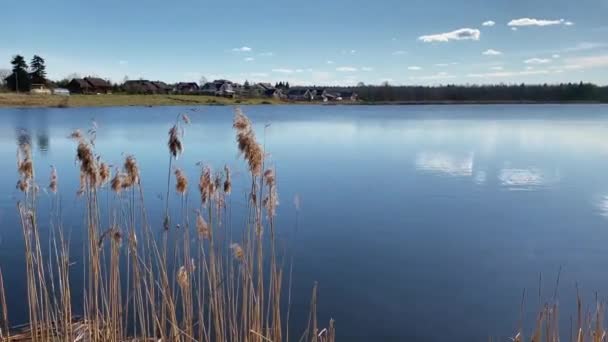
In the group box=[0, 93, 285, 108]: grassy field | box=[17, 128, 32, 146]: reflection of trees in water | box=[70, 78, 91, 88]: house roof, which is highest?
box=[70, 78, 91, 88]: house roof

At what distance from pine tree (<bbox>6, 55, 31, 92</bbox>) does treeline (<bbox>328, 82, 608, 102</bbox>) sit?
5915cm

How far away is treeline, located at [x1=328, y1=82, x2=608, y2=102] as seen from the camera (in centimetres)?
8556

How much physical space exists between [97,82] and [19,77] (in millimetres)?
17957

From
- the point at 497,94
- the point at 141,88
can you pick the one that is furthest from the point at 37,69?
the point at 497,94

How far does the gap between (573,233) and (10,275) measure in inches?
331

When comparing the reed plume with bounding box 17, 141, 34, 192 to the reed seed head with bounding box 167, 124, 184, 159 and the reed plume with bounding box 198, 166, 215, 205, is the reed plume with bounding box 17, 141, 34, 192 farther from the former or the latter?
the reed plume with bounding box 198, 166, 215, 205

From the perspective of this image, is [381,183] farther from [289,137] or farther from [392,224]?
[289,137]

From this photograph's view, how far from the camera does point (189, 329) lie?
3.20 meters

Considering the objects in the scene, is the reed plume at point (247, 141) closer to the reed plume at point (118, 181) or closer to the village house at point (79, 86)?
the reed plume at point (118, 181)

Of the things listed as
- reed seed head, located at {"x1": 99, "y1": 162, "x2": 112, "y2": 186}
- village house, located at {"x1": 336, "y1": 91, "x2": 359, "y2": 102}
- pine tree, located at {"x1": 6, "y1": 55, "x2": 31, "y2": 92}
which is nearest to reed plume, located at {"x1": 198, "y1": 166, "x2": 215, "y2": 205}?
reed seed head, located at {"x1": 99, "y1": 162, "x2": 112, "y2": 186}

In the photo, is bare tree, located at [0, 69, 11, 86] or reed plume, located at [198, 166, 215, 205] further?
bare tree, located at [0, 69, 11, 86]

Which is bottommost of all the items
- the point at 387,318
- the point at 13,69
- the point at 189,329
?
the point at 387,318

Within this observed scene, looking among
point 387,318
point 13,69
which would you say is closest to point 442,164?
point 387,318

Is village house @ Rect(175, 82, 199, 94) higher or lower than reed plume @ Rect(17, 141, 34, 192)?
higher
